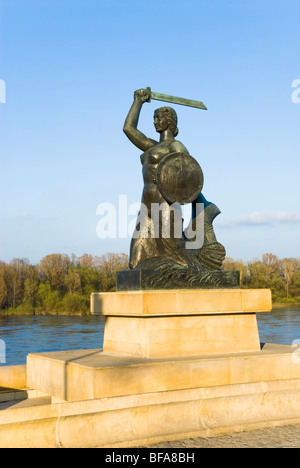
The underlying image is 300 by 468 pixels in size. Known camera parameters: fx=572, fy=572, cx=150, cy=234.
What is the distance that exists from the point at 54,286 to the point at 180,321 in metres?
33.3

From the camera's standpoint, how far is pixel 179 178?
7.82m

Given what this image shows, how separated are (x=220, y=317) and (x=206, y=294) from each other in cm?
38

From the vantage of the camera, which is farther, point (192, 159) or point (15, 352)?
point (15, 352)

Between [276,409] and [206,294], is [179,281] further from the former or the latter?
[276,409]

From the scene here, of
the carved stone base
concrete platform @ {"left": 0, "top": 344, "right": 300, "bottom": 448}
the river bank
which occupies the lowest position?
the river bank

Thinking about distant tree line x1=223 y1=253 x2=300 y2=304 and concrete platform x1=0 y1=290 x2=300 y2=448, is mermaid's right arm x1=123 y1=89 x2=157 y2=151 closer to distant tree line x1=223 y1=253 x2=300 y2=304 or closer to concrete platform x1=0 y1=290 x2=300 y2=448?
concrete platform x1=0 y1=290 x2=300 y2=448

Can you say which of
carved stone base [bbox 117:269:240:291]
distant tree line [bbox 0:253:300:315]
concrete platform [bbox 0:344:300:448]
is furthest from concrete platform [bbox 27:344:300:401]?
distant tree line [bbox 0:253:300:315]

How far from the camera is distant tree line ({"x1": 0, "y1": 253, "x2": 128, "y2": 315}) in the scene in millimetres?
37344

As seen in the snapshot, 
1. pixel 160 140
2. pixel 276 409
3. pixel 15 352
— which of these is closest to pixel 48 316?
pixel 15 352

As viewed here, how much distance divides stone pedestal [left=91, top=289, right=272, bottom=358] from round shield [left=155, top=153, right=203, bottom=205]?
1367mm

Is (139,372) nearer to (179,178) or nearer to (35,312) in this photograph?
(179,178)

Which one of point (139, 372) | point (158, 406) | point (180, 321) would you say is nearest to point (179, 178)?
point (180, 321)

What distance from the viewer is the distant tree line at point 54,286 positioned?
123 ft
